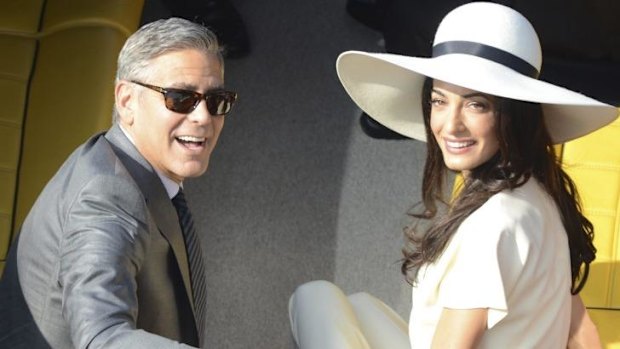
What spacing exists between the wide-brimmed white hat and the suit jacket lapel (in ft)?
1.49

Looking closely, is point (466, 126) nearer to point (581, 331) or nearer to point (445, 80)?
point (445, 80)

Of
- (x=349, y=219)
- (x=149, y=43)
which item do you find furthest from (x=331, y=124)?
(x=149, y=43)

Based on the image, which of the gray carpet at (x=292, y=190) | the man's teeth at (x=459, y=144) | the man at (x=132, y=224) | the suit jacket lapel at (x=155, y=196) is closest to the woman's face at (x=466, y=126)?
the man's teeth at (x=459, y=144)

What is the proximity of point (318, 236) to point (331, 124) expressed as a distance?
437 millimetres

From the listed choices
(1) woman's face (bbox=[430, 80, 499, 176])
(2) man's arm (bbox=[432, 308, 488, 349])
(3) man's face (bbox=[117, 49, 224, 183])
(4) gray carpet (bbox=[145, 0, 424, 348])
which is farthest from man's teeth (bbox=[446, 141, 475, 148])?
(4) gray carpet (bbox=[145, 0, 424, 348])

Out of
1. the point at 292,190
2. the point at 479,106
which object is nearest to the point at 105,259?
the point at 479,106

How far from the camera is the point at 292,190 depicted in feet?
12.2

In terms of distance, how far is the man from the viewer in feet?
5.59

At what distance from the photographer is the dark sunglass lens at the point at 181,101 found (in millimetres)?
2072

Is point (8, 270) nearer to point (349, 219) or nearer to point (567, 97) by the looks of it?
point (567, 97)

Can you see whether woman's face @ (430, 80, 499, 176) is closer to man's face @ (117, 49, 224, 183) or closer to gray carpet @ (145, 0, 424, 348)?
man's face @ (117, 49, 224, 183)

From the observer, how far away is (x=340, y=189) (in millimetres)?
3719

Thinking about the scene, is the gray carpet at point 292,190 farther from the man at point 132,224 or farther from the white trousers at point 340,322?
the man at point 132,224

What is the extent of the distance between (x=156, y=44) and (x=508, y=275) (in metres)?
0.71
